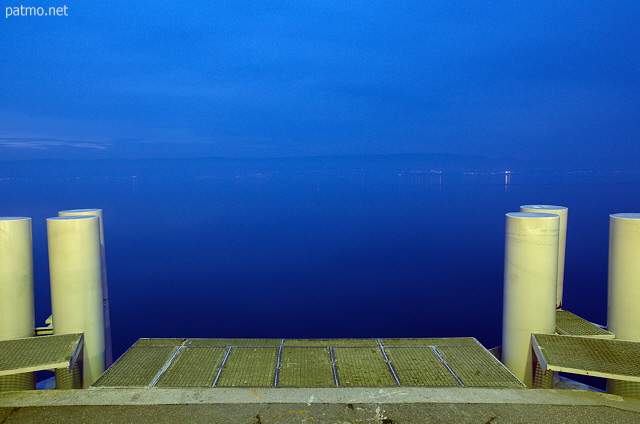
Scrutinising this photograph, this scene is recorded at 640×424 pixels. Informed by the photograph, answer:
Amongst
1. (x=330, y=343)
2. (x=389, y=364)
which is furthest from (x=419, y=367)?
(x=330, y=343)

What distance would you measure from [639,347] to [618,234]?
225 cm

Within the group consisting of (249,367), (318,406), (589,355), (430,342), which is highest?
(589,355)

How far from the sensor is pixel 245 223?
59.9 m

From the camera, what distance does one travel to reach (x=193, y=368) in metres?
9.10

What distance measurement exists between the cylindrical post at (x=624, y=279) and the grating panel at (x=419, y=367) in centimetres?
342

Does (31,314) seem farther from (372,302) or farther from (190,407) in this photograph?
(372,302)

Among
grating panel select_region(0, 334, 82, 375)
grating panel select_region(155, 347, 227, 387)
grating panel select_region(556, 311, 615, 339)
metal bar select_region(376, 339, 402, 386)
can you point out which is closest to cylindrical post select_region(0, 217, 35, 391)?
grating panel select_region(0, 334, 82, 375)

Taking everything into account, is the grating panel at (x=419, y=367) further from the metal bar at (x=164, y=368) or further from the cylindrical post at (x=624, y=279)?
the metal bar at (x=164, y=368)

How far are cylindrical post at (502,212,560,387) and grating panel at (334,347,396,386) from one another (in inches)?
117

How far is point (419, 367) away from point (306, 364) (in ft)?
7.19

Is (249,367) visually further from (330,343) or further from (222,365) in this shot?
(330,343)

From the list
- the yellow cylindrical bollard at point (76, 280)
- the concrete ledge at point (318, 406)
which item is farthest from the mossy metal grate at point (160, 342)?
the concrete ledge at point (318, 406)

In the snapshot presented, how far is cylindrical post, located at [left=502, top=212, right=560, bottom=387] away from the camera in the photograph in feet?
32.5

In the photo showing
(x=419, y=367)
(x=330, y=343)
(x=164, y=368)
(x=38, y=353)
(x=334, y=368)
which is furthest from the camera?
(x=330, y=343)
